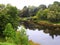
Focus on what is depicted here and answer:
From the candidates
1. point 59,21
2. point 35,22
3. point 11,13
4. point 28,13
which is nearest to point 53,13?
point 59,21

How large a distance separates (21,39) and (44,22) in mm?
61896

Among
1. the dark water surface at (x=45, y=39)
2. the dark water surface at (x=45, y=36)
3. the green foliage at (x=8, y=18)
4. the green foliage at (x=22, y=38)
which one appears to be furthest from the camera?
the dark water surface at (x=45, y=36)

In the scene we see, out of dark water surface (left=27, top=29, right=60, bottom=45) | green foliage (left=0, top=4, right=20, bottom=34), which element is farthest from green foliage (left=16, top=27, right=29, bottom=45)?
dark water surface (left=27, top=29, right=60, bottom=45)

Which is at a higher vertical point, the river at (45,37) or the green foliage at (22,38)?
the green foliage at (22,38)

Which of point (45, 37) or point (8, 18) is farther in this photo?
point (45, 37)

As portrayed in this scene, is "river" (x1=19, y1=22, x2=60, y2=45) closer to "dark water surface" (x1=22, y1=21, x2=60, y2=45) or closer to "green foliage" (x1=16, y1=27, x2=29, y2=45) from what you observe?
"dark water surface" (x1=22, y1=21, x2=60, y2=45)

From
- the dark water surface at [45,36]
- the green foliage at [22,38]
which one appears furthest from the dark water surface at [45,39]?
the green foliage at [22,38]

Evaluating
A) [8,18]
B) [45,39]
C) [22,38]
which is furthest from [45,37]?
[22,38]

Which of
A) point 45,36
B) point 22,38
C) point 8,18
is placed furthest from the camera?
point 45,36

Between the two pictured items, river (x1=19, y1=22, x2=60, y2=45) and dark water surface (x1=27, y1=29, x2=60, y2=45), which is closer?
dark water surface (x1=27, y1=29, x2=60, y2=45)

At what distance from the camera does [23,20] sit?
376 ft

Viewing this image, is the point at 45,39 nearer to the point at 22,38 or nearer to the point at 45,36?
the point at 45,36

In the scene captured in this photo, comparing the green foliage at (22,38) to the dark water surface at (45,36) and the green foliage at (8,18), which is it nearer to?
the green foliage at (8,18)

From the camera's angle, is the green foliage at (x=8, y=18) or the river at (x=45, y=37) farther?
the river at (x=45, y=37)
